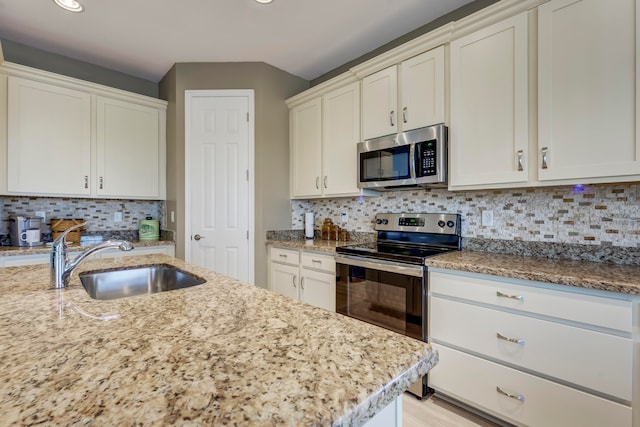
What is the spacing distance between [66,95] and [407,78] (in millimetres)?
2947

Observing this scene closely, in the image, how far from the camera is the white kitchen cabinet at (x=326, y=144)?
2.66 metres

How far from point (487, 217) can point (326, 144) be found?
4.89ft

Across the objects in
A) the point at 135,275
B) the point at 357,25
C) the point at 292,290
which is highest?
the point at 357,25

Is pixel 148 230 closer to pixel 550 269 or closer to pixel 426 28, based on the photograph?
pixel 426 28

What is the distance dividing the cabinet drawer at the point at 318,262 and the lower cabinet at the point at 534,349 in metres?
0.85

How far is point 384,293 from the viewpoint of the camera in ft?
6.69

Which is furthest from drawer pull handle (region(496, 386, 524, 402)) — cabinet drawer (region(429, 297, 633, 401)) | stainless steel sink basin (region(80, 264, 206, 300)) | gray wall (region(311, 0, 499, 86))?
gray wall (region(311, 0, 499, 86))

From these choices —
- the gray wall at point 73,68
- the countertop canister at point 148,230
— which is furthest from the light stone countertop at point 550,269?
the gray wall at point 73,68

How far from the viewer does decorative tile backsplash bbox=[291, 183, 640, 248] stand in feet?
5.40

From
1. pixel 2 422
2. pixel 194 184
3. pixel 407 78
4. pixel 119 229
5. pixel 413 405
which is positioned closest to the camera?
pixel 2 422

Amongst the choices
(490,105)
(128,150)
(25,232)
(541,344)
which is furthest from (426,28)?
(25,232)

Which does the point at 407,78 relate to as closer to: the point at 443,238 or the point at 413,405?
the point at 443,238

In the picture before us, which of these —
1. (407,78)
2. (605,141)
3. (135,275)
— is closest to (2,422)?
(135,275)

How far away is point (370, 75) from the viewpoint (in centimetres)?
249
